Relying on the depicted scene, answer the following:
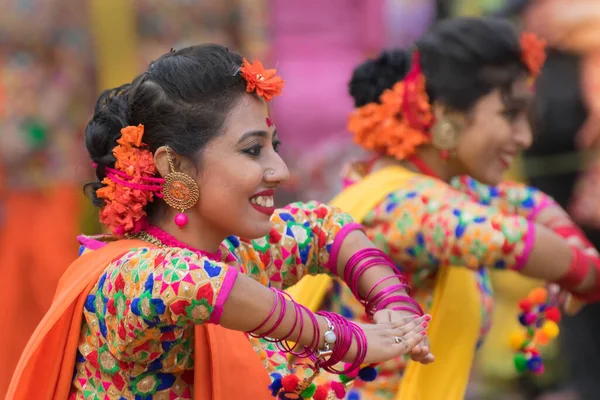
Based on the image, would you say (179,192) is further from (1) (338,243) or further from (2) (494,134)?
(2) (494,134)

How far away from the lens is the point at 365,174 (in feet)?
11.9

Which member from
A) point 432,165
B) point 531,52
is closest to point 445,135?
point 432,165

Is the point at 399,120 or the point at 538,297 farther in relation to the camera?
the point at 399,120

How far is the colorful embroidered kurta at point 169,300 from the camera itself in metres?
2.10

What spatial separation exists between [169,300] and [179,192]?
1.15ft

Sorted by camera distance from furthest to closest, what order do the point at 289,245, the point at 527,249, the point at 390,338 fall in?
1. the point at 527,249
2. the point at 289,245
3. the point at 390,338

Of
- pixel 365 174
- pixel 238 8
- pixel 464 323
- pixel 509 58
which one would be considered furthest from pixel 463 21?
pixel 238 8

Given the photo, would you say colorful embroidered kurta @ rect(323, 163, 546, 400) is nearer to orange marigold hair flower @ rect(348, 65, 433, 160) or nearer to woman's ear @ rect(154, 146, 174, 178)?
orange marigold hair flower @ rect(348, 65, 433, 160)

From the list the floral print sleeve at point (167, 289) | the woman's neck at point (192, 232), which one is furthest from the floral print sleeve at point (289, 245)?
the floral print sleeve at point (167, 289)

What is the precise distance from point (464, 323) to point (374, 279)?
2.89ft

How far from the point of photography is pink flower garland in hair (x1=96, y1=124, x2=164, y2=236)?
2375mm

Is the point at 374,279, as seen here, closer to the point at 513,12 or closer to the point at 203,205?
the point at 203,205

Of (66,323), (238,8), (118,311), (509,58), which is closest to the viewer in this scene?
(118,311)

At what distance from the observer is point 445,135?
→ 342 centimetres
